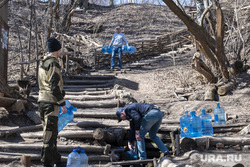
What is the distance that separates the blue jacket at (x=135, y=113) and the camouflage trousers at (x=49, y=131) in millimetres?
Answer: 1264

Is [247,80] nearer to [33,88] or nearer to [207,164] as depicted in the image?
[207,164]

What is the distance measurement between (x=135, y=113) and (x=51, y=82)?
1.50 metres

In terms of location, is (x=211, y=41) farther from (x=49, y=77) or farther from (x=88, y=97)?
(x=49, y=77)

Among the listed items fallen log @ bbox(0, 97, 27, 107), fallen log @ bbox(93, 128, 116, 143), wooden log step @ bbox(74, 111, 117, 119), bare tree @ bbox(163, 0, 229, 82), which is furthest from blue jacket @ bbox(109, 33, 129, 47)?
fallen log @ bbox(93, 128, 116, 143)

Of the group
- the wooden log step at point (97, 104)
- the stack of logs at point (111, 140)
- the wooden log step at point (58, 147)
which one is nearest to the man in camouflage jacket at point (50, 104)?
the stack of logs at point (111, 140)

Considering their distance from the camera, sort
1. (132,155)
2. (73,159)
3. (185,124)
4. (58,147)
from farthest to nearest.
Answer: (185,124) → (58,147) → (132,155) → (73,159)

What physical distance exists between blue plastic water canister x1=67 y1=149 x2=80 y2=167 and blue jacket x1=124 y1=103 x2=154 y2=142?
1.01 metres

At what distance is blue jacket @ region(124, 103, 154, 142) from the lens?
4613 mm

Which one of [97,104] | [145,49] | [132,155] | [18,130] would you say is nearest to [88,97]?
[97,104]

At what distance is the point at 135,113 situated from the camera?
4637 millimetres

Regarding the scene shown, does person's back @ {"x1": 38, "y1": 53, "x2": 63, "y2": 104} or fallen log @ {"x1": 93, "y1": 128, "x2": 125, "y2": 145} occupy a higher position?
person's back @ {"x1": 38, "y1": 53, "x2": 63, "y2": 104}

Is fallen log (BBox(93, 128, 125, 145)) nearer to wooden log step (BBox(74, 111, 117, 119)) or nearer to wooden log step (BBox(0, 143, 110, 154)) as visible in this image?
wooden log step (BBox(0, 143, 110, 154))

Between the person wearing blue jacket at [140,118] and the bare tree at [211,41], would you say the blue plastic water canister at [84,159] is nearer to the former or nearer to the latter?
the person wearing blue jacket at [140,118]

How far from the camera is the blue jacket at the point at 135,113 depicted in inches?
182
